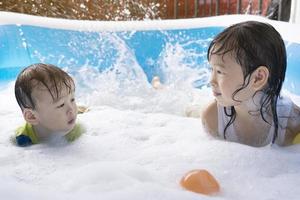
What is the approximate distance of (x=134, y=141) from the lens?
1797 millimetres

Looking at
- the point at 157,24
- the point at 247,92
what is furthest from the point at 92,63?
the point at 247,92

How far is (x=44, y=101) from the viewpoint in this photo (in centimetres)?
169

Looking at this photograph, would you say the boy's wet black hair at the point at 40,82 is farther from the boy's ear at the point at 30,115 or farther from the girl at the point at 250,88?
the girl at the point at 250,88

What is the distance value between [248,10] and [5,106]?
14.5 feet

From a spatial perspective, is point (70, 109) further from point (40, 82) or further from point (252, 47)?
point (252, 47)

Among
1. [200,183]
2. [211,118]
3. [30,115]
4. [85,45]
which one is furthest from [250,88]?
[85,45]

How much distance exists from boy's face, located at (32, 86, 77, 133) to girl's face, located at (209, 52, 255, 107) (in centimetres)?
52

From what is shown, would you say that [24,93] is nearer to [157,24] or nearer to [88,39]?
[88,39]

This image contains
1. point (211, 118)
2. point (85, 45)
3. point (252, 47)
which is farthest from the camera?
point (85, 45)

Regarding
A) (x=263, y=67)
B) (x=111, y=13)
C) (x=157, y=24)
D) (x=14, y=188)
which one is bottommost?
(x=111, y=13)

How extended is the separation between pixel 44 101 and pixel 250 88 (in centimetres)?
72

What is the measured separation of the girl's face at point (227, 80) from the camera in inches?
61.0

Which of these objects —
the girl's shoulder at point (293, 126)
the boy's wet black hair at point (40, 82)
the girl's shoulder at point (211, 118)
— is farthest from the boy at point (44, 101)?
the girl's shoulder at point (293, 126)

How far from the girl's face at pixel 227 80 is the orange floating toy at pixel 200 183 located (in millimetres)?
366
